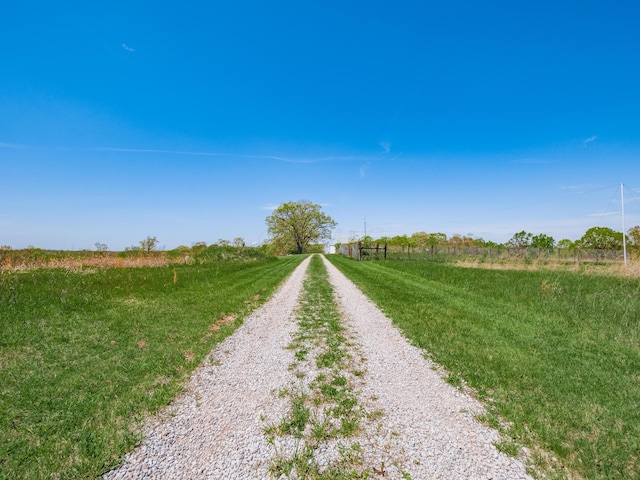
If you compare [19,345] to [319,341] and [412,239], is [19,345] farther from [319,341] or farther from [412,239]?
[412,239]

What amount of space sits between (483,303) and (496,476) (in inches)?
334

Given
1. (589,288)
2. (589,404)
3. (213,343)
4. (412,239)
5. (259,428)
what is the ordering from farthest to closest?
(412,239) < (589,288) < (213,343) < (589,404) < (259,428)

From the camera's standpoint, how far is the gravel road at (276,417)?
9.45ft

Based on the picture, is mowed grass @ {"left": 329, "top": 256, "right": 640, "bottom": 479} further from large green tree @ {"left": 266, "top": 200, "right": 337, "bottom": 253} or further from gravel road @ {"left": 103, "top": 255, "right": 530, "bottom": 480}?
large green tree @ {"left": 266, "top": 200, "right": 337, "bottom": 253}

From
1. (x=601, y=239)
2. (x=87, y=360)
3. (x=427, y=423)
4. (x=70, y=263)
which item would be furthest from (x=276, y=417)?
(x=601, y=239)

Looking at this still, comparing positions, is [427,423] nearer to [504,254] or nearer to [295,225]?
[504,254]

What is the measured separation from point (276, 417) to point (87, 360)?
4.22 m

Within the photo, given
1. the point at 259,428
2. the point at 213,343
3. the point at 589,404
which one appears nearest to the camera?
the point at 259,428

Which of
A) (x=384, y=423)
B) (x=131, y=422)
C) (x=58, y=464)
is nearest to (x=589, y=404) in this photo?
(x=384, y=423)

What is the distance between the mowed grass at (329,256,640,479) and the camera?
321cm

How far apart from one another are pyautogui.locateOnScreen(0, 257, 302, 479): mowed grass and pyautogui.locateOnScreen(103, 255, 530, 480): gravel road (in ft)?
1.29

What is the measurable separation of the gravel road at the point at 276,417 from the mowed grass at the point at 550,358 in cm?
45

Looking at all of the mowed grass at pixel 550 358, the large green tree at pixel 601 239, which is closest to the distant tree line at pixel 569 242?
the large green tree at pixel 601 239

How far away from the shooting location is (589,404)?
13.0 ft
